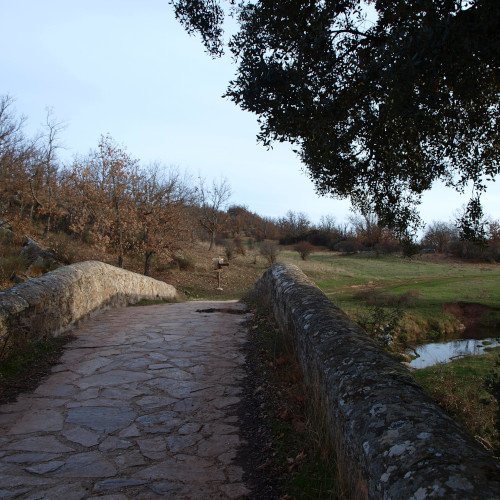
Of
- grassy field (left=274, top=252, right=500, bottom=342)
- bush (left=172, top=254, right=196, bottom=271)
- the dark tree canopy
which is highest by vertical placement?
the dark tree canopy

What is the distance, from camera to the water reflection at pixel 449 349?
1277cm

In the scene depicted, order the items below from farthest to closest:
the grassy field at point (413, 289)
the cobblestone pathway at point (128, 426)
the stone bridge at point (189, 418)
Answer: the grassy field at point (413, 289)
the cobblestone pathway at point (128, 426)
the stone bridge at point (189, 418)

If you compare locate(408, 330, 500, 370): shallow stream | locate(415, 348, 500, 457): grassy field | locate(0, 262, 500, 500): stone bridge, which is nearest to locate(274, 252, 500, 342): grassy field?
locate(408, 330, 500, 370): shallow stream

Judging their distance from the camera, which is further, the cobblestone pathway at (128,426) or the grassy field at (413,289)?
the grassy field at (413,289)

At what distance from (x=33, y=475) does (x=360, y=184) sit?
622cm

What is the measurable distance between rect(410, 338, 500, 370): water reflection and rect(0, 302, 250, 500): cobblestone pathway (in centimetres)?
891

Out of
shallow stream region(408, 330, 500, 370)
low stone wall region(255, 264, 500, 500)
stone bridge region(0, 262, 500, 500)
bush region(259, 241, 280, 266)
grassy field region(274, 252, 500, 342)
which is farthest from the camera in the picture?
bush region(259, 241, 280, 266)

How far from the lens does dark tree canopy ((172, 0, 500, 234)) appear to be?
4.27m

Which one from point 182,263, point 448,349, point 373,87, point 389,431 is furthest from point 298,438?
point 182,263

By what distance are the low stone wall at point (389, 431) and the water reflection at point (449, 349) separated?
32.9 ft

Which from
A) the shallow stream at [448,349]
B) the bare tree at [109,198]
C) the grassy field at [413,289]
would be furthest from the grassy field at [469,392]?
the bare tree at [109,198]

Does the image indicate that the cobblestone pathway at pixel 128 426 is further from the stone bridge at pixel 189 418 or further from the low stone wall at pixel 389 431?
the low stone wall at pixel 389 431

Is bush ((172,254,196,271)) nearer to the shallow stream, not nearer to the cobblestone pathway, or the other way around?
the shallow stream

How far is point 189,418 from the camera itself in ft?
12.9
